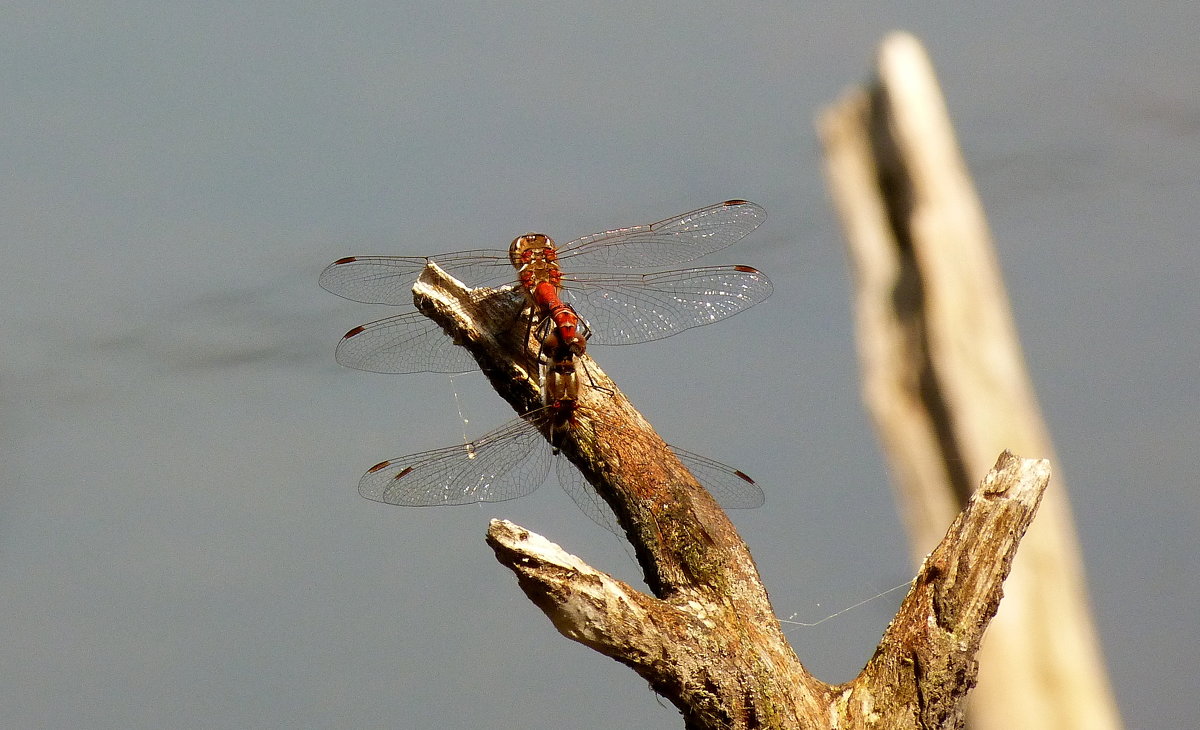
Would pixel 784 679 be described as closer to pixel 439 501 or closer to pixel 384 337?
pixel 439 501

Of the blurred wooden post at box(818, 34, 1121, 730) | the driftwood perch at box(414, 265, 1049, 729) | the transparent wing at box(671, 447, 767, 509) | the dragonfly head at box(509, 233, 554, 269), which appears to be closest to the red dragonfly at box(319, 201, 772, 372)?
the dragonfly head at box(509, 233, 554, 269)

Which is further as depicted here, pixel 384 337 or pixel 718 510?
pixel 384 337

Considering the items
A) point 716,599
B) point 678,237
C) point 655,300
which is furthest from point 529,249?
point 716,599

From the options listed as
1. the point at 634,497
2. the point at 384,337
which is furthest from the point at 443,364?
the point at 634,497

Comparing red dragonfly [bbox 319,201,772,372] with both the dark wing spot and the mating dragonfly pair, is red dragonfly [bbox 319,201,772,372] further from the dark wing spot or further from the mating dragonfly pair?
the dark wing spot

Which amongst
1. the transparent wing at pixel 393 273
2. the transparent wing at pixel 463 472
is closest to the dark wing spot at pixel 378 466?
the transparent wing at pixel 463 472

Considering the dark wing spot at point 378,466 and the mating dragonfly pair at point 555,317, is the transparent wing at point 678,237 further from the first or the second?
the dark wing spot at point 378,466
